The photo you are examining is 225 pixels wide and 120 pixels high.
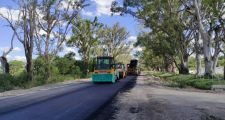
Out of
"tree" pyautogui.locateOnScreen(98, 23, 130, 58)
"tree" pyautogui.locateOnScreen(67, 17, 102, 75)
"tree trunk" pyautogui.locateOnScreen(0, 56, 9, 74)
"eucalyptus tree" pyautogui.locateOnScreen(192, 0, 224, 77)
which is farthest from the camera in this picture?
"tree" pyautogui.locateOnScreen(98, 23, 130, 58)

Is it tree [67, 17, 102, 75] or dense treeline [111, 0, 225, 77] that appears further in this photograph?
tree [67, 17, 102, 75]

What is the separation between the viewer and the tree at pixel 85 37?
67750 mm

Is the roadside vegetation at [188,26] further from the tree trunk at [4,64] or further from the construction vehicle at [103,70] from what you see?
the tree trunk at [4,64]

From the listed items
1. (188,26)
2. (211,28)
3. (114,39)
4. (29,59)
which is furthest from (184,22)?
(114,39)

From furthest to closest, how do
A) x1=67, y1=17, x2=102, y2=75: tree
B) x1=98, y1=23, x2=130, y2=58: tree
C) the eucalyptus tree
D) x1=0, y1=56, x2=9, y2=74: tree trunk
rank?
x1=98, y1=23, x2=130, y2=58: tree, x1=67, y1=17, x2=102, y2=75: tree, x1=0, y1=56, x2=9, y2=74: tree trunk, the eucalyptus tree

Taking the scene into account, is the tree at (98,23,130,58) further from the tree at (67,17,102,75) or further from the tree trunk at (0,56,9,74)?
the tree trunk at (0,56,9,74)

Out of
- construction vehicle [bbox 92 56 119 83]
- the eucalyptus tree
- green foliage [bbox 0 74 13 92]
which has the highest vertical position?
the eucalyptus tree

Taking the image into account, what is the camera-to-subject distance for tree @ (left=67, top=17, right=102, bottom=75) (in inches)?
2667

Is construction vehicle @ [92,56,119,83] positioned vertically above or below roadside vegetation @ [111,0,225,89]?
below

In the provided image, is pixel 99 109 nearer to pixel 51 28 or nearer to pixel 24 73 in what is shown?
pixel 24 73

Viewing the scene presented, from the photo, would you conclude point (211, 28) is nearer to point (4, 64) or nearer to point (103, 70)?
point (103, 70)

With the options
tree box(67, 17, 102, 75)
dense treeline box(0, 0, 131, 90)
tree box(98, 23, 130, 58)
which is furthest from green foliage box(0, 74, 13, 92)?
Answer: tree box(98, 23, 130, 58)

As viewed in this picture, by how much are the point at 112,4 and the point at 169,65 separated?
165ft

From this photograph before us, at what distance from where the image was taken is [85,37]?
68562 mm
